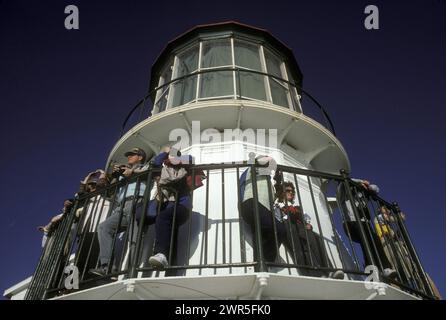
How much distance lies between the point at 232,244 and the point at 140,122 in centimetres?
315

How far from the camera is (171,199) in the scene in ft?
16.3

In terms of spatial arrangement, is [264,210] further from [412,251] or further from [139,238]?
[412,251]

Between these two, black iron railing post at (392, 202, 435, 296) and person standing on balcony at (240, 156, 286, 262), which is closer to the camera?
person standing on balcony at (240, 156, 286, 262)

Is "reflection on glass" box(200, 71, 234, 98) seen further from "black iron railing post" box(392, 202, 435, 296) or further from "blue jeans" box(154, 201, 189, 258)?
"black iron railing post" box(392, 202, 435, 296)

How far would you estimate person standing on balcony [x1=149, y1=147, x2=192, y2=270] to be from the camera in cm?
463

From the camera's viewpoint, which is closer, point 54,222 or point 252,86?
point 54,222

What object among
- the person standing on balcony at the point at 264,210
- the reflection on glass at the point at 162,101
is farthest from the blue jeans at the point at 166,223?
the reflection on glass at the point at 162,101

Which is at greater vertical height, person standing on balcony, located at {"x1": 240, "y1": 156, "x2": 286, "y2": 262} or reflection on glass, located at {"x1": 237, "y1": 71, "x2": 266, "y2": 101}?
reflection on glass, located at {"x1": 237, "y1": 71, "x2": 266, "y2": 101}

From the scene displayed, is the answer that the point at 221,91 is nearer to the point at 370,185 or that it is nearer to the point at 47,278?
the point at 370,185

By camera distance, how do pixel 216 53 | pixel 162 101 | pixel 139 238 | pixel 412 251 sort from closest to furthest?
pixel 139 238 < pixel 412 251 < pixel 216 53 < pixel 162 101

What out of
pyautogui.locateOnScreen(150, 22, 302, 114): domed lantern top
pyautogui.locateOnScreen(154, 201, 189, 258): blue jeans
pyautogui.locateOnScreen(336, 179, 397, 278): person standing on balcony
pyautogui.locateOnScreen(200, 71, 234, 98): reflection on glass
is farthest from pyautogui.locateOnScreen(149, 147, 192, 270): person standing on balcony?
pyautogui.locateOnScreen(200, 71, 234, 98): reflection on glass

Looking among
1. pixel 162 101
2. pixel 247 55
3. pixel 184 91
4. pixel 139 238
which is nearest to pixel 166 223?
pixel 139 238

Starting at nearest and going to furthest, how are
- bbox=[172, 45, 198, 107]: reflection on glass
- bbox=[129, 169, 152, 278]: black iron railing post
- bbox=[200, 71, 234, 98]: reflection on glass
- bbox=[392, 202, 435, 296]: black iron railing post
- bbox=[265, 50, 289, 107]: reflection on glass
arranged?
bbox=[129, 169, 152, 278]: black iron railing post, bbox=[392, 202, 435, 296]: black iron railing post, bbox=[200, 71, 234, 98]: reflection on glass, bbox=[172, 45, 198, 107]: reflection on glass, bbox=[265, 50, 289, 107]: reflection on glass
